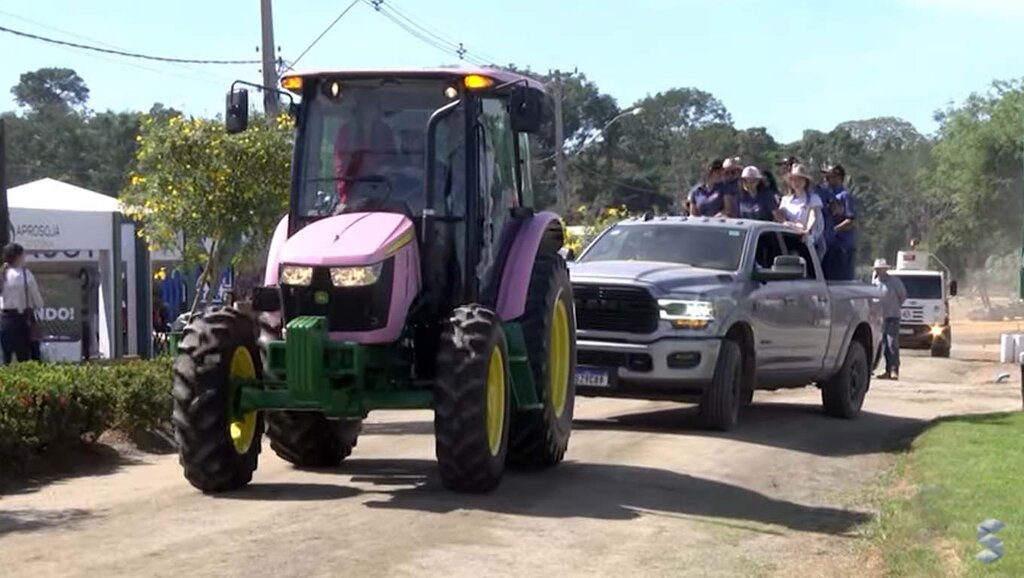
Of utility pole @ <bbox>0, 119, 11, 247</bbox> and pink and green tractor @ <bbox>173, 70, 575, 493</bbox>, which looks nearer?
pink and green tractor @ <bbox>173, 70, 575, 493</bbox>

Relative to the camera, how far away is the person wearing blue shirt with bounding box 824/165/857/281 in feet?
66.1

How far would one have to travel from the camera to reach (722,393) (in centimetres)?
1581

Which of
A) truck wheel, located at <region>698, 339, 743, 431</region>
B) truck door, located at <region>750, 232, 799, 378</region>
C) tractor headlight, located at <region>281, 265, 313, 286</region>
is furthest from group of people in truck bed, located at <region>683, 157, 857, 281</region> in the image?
tractor headlight, located at <region>281, 265, 313, 286</region>

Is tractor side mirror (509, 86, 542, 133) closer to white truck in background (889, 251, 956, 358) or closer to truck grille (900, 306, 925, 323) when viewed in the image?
white truck in background (889, 251, 956, 358)

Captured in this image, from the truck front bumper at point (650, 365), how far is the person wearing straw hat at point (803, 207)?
410 centimetres

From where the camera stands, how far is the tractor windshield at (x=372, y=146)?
465 inches

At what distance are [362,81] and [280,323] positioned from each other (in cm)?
182

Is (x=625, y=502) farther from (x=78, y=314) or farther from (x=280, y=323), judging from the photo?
(x=78, y=314)

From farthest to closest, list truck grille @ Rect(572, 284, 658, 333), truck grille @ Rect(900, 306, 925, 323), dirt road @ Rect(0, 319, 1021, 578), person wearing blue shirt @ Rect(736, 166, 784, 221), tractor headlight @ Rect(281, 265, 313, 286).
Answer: truck grille @ Rect(900, 306, 925, 323), person wearing blue shirt @ Rect(736, 166, 784, 221), truck grille @ Rect(572, 284, 658, 333), tractor headlight @ Rect(281, 265, 313, 286), dirt road @ Rect(0, 319, 1021, 578)

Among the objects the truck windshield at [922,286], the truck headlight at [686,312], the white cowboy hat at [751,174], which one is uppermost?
the white cowboy hat at [751,174]

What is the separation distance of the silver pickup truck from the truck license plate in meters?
0.01

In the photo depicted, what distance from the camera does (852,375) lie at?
61.8 ft

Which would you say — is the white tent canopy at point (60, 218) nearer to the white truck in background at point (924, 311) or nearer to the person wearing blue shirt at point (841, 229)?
the person wearing blue shirt at point (841, 229)

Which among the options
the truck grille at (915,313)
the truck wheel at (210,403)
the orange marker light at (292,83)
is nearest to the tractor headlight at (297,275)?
the truck wheel at (210,403)
